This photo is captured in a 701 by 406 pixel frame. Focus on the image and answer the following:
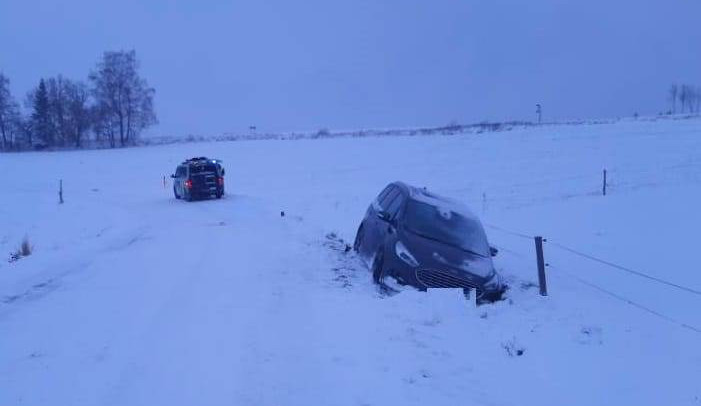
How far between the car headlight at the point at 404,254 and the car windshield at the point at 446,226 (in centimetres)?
50

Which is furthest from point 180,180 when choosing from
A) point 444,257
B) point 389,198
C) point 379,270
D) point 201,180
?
point 444,257

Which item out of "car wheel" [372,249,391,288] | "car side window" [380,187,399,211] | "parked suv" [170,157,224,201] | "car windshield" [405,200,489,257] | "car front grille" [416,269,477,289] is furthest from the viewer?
"parked suv" [170,157,224,201]

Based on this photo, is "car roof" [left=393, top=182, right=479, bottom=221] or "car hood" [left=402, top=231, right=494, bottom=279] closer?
"car hood" [left=402, top=231, right=494, bottom=279]

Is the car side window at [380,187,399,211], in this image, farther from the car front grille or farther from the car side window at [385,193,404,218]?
the car front grille

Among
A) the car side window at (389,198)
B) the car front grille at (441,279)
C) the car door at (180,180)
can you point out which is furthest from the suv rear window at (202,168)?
the car front grille at (441,279)

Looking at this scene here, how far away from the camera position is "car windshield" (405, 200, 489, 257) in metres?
11.1

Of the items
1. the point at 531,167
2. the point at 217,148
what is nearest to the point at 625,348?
the point at 531,167

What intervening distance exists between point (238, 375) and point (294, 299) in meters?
3.24

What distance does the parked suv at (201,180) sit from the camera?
30.0m

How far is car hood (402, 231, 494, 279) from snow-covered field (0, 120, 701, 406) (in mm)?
714

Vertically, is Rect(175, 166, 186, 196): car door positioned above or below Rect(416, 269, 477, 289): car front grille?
above

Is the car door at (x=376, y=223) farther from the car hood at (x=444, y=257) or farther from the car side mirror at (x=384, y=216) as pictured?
the car hood at (x=444, y=257)

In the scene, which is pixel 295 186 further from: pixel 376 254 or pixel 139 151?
pixel 139 151

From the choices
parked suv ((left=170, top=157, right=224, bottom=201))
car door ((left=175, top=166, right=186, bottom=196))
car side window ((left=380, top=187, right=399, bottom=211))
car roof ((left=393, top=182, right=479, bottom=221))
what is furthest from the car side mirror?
car door ((left=175, top=166, right=186, bottom=196))
